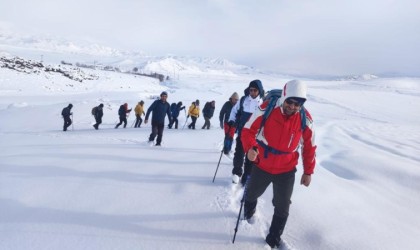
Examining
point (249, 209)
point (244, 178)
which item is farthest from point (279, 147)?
point (244, 178)

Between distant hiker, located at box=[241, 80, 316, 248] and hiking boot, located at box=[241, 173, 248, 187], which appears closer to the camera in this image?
distant hiker, located at box=[241, 80, 316, 248]

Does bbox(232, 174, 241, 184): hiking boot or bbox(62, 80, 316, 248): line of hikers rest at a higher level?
bbox(62, 80, 316, 248): line of hikers

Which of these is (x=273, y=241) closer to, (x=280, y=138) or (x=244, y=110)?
(x=280, y=138)

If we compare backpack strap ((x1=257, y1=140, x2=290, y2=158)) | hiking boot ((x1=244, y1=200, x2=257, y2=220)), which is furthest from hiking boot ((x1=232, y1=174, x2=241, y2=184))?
backpack strap ((x1=257, y1=140, x2=290, y2=158))

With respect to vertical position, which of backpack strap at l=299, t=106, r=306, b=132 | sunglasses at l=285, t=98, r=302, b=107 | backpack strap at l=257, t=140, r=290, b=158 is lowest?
backpack strap at l=257, t=140, r=290, b=158

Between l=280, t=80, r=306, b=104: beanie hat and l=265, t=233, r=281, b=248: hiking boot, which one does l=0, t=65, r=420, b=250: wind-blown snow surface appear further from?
l=280, t=80, r=306, b=104: beanie hat

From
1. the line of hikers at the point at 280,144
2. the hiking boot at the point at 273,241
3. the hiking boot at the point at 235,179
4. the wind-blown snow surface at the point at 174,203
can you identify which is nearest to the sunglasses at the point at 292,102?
the line of hikers at the point at 280,144

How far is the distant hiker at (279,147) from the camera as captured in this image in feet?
11.3

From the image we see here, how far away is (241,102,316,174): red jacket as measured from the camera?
3.46 metres

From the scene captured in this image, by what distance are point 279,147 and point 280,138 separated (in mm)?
115

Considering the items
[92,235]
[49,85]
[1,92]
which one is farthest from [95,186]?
[49,85]

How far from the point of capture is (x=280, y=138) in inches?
137

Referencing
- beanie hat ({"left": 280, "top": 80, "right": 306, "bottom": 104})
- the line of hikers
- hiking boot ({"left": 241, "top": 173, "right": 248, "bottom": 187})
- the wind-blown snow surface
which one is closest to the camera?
beanie hat ({"left": 280, "top": 80, "right": 306, "bottom": 104})

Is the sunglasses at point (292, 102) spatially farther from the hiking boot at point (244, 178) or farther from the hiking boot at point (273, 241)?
the hiking boot at point (244, 178)
